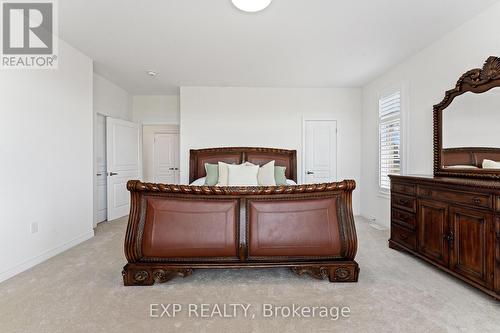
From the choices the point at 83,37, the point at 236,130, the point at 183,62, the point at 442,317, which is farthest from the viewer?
the point at 236,130

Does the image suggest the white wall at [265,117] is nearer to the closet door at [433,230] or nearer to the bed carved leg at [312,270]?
the closet door at [433,230]

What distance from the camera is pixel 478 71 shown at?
247 cm

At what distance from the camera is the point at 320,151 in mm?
5180

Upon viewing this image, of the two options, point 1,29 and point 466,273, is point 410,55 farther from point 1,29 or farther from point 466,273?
point 1,29

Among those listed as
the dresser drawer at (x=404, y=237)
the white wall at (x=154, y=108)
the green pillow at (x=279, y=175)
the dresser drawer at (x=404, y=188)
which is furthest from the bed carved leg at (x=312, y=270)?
the white wall at (x=154, y=108)

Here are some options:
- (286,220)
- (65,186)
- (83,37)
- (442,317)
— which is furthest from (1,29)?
(442,317)

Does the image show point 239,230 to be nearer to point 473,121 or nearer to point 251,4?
point 251,4

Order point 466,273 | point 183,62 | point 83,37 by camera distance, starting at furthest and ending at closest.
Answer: point 183,62
point 83,37
point 466,273

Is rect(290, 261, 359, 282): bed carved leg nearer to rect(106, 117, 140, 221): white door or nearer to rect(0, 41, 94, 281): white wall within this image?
rect(0, 41, 94, 281): white wall

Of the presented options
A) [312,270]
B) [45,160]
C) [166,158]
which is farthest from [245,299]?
[166,158]

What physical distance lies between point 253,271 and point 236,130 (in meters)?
3.15

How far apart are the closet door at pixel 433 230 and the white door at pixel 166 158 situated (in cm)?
491

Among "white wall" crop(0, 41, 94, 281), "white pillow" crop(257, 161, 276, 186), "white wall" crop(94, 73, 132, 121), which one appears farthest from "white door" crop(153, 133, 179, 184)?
"white pillow" crop(257, 161, 276, 186)

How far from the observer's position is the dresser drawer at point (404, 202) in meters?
2.79
